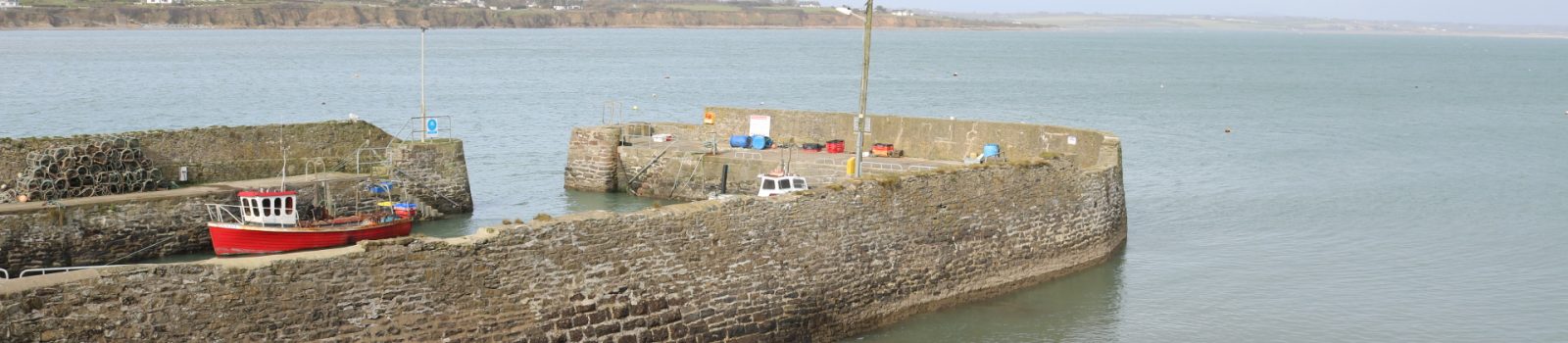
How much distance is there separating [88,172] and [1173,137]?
36945mm

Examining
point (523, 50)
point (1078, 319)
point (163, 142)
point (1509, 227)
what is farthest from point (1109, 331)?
point (523, 50)

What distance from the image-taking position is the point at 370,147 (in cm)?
3112

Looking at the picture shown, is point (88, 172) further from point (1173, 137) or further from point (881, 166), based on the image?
point (1173, 137)

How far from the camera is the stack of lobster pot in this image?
2545 cm

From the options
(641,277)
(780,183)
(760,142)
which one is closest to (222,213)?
(780,183)

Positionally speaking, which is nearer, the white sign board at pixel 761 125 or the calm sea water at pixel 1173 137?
the calm sea water at pixel 1173 137

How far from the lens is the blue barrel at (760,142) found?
34.1 meters

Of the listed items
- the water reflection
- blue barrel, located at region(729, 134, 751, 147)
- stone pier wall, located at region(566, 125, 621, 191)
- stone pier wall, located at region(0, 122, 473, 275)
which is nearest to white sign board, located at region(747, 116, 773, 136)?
blue barrel, located at region(729, 134, 751, 147)

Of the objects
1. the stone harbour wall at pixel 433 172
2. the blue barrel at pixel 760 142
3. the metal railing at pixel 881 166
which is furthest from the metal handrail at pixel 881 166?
the stone harbour wall at pixel 433 172

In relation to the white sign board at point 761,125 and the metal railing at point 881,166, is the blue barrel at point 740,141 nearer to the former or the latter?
the white sign board at point 761,125

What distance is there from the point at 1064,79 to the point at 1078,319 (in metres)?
79.5

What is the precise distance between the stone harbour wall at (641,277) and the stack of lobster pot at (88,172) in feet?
41.6

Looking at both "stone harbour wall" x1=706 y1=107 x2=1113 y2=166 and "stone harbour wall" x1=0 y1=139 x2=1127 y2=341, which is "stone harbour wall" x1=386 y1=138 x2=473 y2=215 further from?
"stone harbour wall" x1=0 y1=139 x2=1127 y2=341

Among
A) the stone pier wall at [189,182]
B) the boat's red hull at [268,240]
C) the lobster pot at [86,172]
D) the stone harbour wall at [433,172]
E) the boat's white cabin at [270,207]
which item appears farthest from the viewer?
the stone harbour wall at [433,172]
